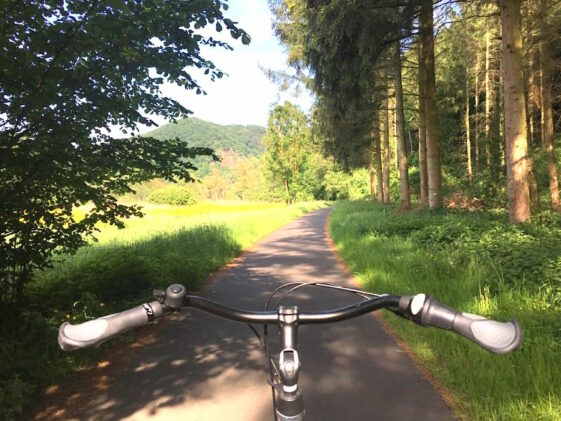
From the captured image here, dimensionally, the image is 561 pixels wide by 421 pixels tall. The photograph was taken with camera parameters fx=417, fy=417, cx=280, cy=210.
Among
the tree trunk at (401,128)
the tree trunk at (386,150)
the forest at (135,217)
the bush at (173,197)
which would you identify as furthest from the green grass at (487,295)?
the bush at (173,197)

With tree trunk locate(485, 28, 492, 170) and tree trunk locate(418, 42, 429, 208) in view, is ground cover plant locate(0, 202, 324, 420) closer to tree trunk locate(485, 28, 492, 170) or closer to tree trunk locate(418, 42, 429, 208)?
tree trunk locate(418, 42, 429, 208)

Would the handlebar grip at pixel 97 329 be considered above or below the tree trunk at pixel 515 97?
below

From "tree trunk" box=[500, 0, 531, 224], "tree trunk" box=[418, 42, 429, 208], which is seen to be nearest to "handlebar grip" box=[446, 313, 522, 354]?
"tree trunk" box=[500, 0, 531, 224]

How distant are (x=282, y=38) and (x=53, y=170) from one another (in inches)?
688

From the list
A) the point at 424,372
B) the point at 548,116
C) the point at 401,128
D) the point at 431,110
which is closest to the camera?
the point at 424,372

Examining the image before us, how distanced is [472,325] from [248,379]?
335cm

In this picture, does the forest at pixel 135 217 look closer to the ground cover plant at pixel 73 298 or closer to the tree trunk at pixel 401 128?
the ground cover plant at pixel 73 298

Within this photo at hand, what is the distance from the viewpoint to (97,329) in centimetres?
146

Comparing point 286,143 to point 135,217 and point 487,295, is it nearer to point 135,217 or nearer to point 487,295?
point 135,217

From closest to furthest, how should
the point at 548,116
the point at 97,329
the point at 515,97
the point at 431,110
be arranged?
the point at 97,329, the point at 515,97, the point at 431,110, the point at 548,116

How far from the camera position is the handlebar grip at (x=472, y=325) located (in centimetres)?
133


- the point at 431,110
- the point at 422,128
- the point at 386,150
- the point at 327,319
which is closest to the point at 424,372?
the point at 327,319

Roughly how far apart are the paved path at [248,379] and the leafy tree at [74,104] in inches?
82.0

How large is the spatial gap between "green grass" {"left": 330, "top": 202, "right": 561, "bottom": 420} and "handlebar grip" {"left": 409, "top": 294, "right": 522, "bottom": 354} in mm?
2305
